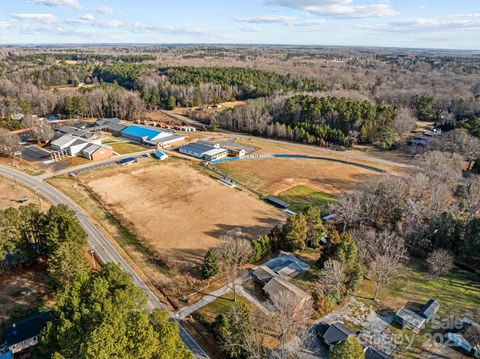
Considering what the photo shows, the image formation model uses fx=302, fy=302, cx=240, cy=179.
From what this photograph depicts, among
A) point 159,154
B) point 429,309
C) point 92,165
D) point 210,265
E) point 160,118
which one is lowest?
point 429,309

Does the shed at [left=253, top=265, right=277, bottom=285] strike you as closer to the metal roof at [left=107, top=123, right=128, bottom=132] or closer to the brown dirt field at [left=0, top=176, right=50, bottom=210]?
the brown dirt field at [left=0, top=176, right=50, bottom=210]

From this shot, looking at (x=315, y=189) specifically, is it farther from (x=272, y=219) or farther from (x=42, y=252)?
(x=42, y=252)

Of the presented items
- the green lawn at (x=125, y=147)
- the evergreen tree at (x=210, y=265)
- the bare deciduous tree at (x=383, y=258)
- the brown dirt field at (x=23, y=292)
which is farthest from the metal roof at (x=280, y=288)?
the green lawn at (x=125, y=147)

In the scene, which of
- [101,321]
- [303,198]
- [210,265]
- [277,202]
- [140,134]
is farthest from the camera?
[140,134]

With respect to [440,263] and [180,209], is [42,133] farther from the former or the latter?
[440,263]

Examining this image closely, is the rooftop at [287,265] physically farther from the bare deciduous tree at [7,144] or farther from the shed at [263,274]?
the bare deciduous tree at [7,144]

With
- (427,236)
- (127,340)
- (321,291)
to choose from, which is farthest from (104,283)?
(427,236)

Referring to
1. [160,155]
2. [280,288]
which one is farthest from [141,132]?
[280,288]

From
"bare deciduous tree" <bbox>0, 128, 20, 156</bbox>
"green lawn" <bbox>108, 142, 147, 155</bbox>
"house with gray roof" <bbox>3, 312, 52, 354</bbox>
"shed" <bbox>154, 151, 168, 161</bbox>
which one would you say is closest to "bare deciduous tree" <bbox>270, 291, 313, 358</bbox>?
"house with gray roof" <bbox>3, 312, 52, 354</bbox>
